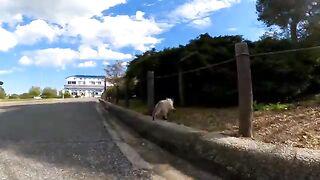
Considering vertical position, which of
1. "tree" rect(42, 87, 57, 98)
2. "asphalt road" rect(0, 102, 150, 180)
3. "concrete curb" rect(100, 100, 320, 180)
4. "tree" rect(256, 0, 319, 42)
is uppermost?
"tree" rect(256, 0, 319, 42)

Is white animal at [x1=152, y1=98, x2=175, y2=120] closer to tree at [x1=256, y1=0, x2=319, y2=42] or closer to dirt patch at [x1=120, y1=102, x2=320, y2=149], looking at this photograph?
dirt patch at [x1=120, y1=102, x2=320, y2=149]

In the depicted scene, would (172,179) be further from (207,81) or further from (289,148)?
(207,81)

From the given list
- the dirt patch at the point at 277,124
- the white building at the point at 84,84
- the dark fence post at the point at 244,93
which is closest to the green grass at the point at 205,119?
the dirt patch at the point at 277,124

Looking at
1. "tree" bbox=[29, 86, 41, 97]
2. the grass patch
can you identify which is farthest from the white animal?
"tree" bbox=[29, 86, 41, 97]

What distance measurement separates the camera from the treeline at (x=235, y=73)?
31.1 feet

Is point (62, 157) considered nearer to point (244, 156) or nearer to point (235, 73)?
point (244, 156)

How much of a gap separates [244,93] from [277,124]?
0.89 metres

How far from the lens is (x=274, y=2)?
1947cm

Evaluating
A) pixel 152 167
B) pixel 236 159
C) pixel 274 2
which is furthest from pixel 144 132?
pixel 274 2

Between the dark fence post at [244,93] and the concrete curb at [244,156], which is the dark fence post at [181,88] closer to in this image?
the concrete curb at [244,156]

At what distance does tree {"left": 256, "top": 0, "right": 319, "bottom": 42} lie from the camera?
736 inches

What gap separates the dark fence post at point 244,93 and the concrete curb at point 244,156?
0.94 ft

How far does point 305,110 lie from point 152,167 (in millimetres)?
2731

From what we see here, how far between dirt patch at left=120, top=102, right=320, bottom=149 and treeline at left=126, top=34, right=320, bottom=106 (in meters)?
1.26
